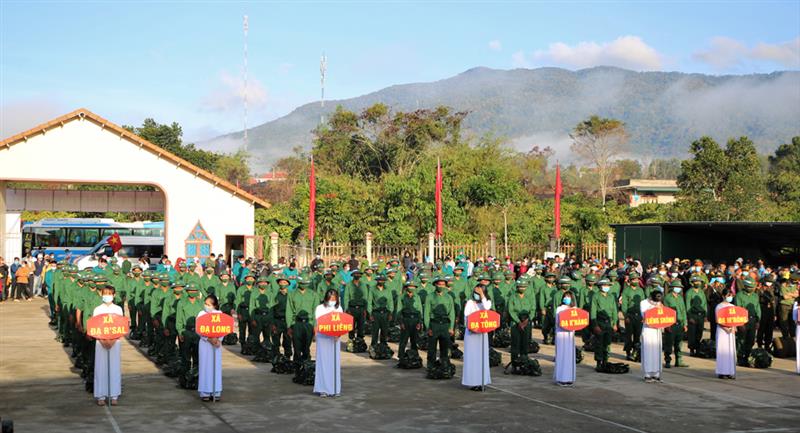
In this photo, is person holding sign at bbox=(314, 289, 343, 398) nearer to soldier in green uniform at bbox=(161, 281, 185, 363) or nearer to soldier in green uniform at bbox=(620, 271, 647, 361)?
soldier in green uniform at bbox=(161, 281, 185, 363)

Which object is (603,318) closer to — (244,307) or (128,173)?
(244,307)

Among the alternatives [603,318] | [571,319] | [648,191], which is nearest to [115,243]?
[603,318]

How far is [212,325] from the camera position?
1408cm

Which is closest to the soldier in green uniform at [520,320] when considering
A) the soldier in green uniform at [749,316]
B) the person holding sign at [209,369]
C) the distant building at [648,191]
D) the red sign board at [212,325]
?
the soldier in green uniform at [749,316]

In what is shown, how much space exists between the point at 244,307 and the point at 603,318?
736cm

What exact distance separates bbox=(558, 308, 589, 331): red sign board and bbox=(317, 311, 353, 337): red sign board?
3779mm

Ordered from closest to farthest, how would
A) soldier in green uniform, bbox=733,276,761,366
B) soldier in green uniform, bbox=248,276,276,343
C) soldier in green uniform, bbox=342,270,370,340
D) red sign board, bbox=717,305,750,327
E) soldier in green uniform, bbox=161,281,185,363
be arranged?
soldier in green uniform, bbox=161,281,185,363 → red sign board, bbox=717,305,750,327 → soldier in green uniform, bbox=733,276,761,366 → soldier in green uniform, bbox=248,276,276,343 → soldier in green uniform, bbox=342,270,370,340

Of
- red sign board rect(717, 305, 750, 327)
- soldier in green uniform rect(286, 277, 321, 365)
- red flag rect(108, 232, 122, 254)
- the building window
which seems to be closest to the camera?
soldier in green uniform rect(286, 277, 321, 365)

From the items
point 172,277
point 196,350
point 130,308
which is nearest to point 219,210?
point 130,308

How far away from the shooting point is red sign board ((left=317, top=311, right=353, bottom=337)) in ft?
47.8

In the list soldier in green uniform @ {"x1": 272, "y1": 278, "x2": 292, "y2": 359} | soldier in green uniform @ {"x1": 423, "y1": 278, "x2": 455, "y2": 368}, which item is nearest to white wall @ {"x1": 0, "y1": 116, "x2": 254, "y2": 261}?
soldier in green uniform @ {"x1": 272, "y1": 278, "x2": 292, "y2": 359}

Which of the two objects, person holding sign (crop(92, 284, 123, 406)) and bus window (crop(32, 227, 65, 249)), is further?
bus window (crop(32, 227, 65, 249))

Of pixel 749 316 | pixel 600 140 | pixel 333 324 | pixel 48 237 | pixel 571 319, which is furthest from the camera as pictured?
pixel 600 140

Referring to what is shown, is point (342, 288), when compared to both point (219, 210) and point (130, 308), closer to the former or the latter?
point (130, 308)
